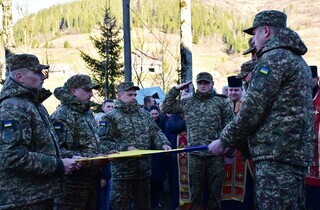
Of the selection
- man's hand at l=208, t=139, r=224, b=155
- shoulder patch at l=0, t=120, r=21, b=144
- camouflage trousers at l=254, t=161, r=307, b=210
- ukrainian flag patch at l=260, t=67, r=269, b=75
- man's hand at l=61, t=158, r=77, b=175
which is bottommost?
camouflage trousers at l=254, t=161, r=307, b=210

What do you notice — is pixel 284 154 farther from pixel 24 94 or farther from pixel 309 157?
pixel 24 94

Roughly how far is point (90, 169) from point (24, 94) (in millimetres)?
1784

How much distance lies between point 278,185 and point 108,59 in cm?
1152

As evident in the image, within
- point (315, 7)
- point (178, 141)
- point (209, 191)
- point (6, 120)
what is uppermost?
point (315, 7)

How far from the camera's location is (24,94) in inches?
173

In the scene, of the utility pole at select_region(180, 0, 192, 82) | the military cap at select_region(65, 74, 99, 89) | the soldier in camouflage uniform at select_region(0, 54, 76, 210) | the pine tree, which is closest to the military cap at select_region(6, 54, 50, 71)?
the soldier in camouflage uniform at select_region(0, 54, 76, 210)

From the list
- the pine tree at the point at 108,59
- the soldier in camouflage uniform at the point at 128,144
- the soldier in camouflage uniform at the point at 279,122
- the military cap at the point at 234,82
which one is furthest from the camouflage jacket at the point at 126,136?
the pine tree at the point at 108,59

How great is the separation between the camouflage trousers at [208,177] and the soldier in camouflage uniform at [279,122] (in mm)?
2954

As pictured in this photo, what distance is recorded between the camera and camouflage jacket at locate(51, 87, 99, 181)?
5660mm

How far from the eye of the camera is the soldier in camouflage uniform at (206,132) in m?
7.34

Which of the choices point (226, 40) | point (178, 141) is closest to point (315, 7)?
point (226, 40)

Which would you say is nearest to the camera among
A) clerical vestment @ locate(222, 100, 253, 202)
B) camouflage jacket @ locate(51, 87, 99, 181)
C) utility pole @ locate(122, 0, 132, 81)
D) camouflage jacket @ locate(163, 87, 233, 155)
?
camouflage jacket @ locate(51, 87, 99, 181)

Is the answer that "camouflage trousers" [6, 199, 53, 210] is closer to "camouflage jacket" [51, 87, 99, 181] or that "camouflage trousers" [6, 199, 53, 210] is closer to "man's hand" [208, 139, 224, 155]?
"camouflage jacket" [51, 87, 99, 181]

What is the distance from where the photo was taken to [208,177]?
7438mm
